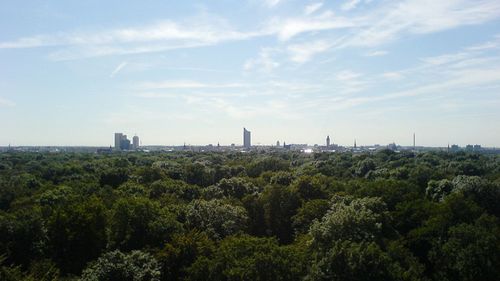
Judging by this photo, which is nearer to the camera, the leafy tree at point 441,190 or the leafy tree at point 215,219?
the leafy tree at point 215,219

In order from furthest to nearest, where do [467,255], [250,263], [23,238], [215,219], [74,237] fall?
[215,219] → [23,238] → [74,237] → [467,255] → [250,263]

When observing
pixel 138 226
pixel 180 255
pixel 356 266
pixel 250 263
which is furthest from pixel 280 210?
pixel 250 263

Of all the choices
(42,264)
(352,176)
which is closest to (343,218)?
(42,264)

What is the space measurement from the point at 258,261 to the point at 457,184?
134ft

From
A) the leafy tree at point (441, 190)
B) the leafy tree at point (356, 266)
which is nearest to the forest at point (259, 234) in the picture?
the leafy tree at point (356, 266)

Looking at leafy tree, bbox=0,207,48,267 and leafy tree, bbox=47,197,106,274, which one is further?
leafy tree, bbox=47,197,106,274

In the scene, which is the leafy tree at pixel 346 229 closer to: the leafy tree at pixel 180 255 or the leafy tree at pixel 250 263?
the leafy tree at pixel 250 263

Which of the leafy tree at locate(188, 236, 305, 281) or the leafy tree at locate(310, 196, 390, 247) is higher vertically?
the leafy tree at locate(310, 196, 390, 247)

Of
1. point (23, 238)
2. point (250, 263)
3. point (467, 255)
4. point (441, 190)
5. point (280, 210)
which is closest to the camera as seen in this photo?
point (250, 263)

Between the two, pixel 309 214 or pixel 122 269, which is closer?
pixel 122 269

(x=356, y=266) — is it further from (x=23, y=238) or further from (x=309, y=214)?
(x=23, y=238)

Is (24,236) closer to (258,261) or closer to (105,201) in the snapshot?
(105,201)

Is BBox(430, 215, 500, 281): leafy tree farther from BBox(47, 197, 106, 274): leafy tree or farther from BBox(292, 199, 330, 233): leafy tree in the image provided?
BBox(47, 197, 106, 274): leafy tree

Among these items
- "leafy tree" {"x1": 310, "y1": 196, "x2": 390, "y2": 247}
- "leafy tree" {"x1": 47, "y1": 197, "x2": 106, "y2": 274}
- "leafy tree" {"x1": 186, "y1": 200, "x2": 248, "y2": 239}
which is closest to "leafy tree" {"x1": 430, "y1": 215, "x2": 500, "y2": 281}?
"leafy tree" {"x1": 310, "y1": 196, "x2": 390, "y2": 247}
